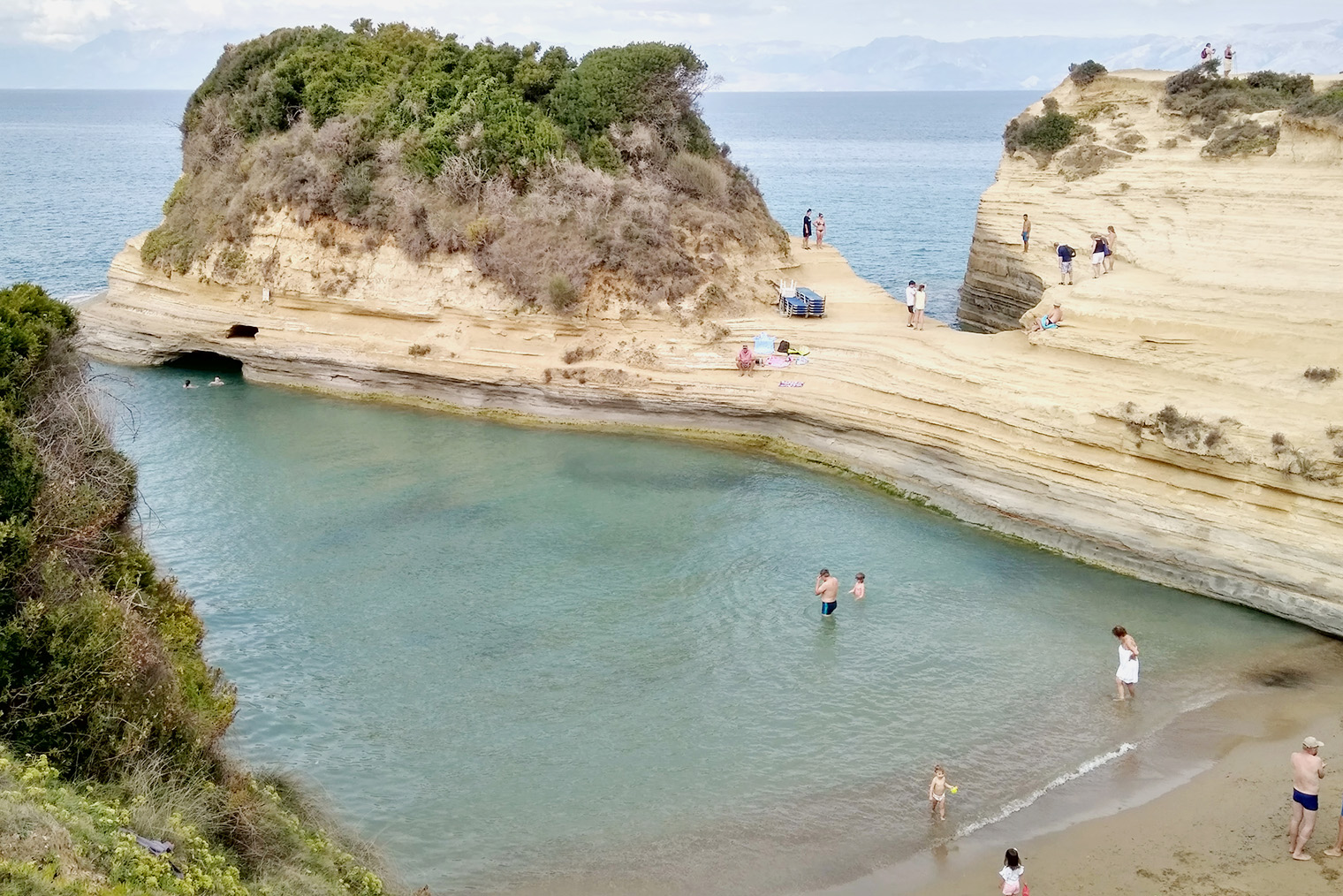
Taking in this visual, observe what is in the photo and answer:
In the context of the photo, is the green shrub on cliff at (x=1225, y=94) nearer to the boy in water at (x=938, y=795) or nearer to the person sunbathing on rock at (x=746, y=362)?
the person sunbathing on rock at (x=746, y=362)

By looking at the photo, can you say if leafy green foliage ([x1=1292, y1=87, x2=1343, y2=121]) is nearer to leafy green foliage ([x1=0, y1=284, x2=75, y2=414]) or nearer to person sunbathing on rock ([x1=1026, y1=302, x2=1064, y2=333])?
person sunbathing on rock ([x1=1026, y1=302, x2=1064, y2=333])

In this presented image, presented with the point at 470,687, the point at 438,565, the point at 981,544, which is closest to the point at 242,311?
the point at 438,565

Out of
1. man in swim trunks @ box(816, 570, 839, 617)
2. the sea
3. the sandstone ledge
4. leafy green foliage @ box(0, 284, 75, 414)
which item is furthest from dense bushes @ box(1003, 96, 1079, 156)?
leafy green foliage @ box(0, 284, 75, 414)

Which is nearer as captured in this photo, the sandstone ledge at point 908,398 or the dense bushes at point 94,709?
the dense bushes at point 94,709

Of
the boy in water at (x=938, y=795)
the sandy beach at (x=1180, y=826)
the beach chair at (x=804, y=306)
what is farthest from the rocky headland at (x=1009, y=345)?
the boy in water at (x=938, y=795)

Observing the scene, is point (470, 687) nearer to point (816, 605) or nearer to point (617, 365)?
point (816, 605)

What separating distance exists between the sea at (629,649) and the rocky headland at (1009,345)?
1091mm

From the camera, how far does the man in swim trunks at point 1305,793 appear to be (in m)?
12.8

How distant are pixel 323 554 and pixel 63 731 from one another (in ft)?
36.2

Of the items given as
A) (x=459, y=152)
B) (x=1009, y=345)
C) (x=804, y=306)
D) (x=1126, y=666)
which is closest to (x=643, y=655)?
(x=1126, y=666)

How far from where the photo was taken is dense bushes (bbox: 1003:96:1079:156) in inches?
1463

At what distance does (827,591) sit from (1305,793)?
7829 mm

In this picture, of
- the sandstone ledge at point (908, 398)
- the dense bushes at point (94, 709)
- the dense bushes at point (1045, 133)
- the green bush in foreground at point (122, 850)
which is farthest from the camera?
the dense bushes at point (1045, 133)

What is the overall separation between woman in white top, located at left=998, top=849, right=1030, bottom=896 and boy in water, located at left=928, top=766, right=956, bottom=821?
1.40 metres
